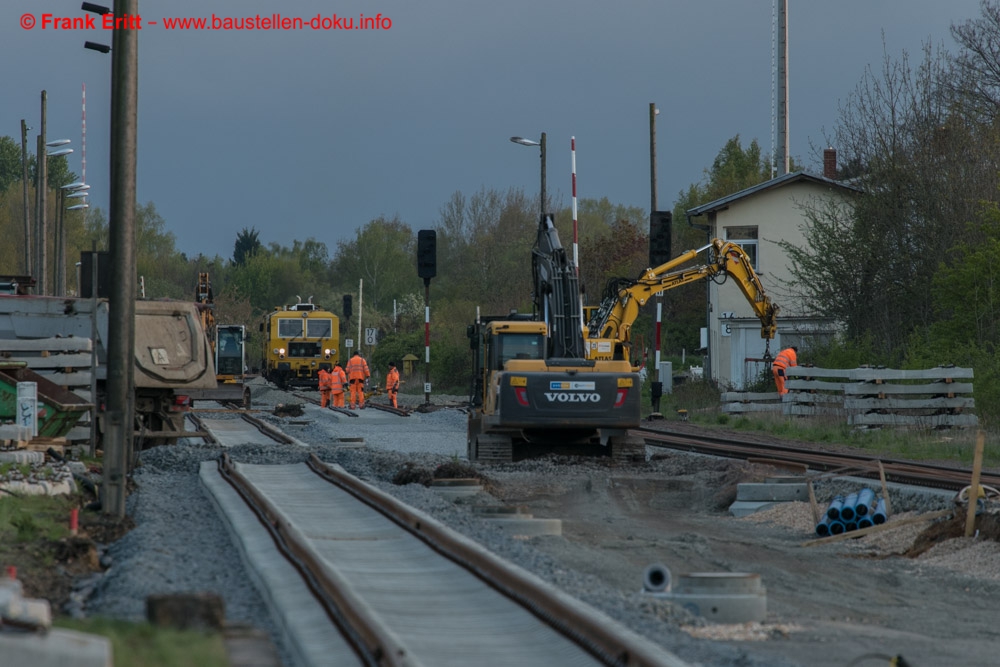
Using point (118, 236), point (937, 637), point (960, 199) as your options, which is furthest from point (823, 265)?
point (937, 637)

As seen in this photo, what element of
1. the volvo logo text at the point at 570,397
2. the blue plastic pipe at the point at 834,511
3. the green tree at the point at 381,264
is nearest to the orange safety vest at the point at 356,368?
the volvo logo text at the point at 570,397

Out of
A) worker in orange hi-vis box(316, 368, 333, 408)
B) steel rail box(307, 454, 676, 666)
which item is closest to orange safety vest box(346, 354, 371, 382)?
worker in orange hi-vis box(316, 368, 333, 408)

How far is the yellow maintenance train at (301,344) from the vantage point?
5912 centimetres

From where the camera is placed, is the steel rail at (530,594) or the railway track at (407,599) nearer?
the steel rail at (530,594)

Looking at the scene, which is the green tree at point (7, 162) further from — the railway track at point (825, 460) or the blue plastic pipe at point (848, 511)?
the blue plastic pipe at point (848, 511)

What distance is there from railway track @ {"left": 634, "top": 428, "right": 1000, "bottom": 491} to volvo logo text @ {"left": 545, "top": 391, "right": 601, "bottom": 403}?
3.81ft

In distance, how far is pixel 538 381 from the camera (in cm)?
2041

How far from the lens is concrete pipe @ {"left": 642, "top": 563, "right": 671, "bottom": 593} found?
884cm

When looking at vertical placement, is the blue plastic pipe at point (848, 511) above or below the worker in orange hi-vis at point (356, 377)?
below

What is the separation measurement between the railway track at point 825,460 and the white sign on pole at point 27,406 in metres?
9.20

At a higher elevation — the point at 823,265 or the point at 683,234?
the point at 683,234

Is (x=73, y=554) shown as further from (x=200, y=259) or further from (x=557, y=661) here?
(x=200, y=259)

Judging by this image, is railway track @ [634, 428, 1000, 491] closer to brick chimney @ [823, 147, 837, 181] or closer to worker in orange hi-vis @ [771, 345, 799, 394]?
worker in orange hi-vis @ [771, 345, 799, 394]

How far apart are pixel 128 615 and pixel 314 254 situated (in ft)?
415
